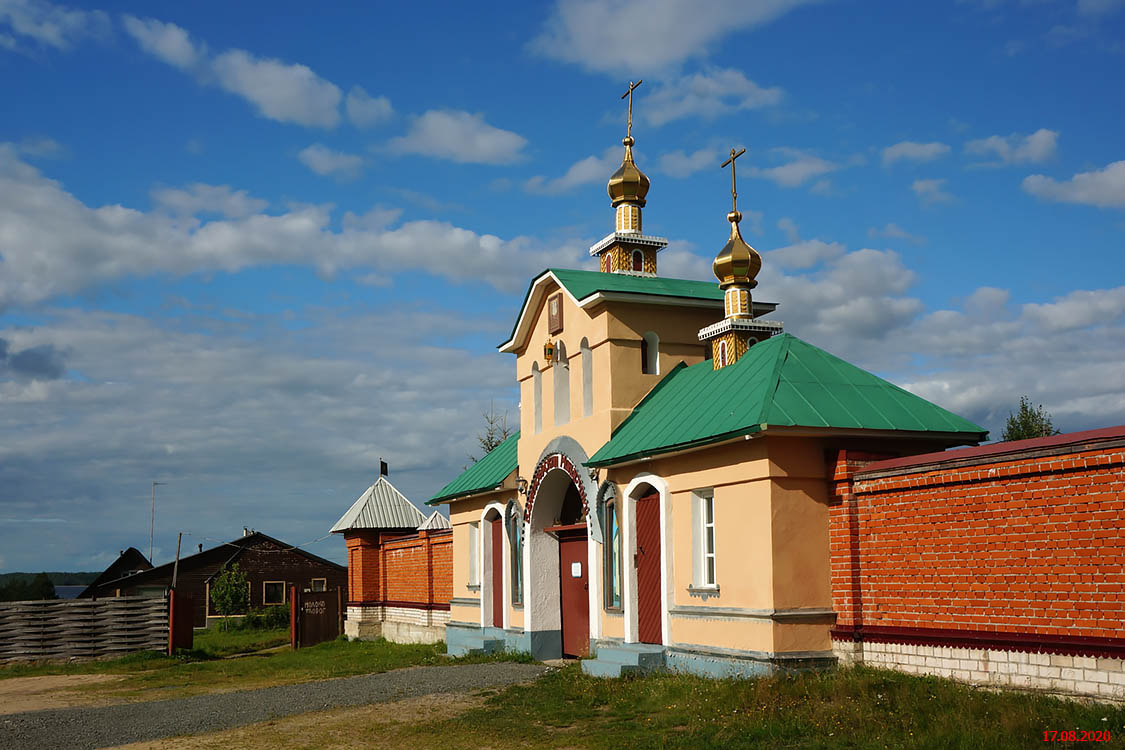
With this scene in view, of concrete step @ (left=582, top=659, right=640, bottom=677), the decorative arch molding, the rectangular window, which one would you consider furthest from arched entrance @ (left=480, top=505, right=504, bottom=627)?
concrete step @ (left=582, top=659, right=640, bottom=677)

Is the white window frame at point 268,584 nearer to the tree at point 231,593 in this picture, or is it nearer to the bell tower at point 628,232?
the tree at point 231,593

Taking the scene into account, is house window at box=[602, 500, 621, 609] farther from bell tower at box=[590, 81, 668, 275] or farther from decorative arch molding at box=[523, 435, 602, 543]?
bell tower at box=[590, 81, 668, 275]

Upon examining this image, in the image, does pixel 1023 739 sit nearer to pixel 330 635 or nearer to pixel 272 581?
pixel 330 635

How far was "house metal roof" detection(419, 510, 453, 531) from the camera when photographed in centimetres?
2989

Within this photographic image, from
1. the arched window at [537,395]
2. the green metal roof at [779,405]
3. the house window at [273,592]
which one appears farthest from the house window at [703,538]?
the house window at [273,592]

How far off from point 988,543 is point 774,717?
9.37ft

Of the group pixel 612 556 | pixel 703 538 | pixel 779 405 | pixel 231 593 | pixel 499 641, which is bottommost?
pixel 231 593

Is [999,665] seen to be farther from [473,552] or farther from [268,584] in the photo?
[268,584]

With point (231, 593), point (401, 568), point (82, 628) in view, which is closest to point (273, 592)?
point (231, 593)

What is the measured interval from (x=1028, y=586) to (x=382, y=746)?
268 inches

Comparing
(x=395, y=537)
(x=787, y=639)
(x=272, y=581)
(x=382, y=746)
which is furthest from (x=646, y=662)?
(x=272, y=581)

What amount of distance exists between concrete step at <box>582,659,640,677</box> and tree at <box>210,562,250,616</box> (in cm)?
3049

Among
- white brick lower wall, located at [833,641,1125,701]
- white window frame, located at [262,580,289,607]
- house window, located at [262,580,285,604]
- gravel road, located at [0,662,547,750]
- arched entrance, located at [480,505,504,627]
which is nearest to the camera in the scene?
white brick lower wall, located at [833,641,1125,701]

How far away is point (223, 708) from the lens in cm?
1499
